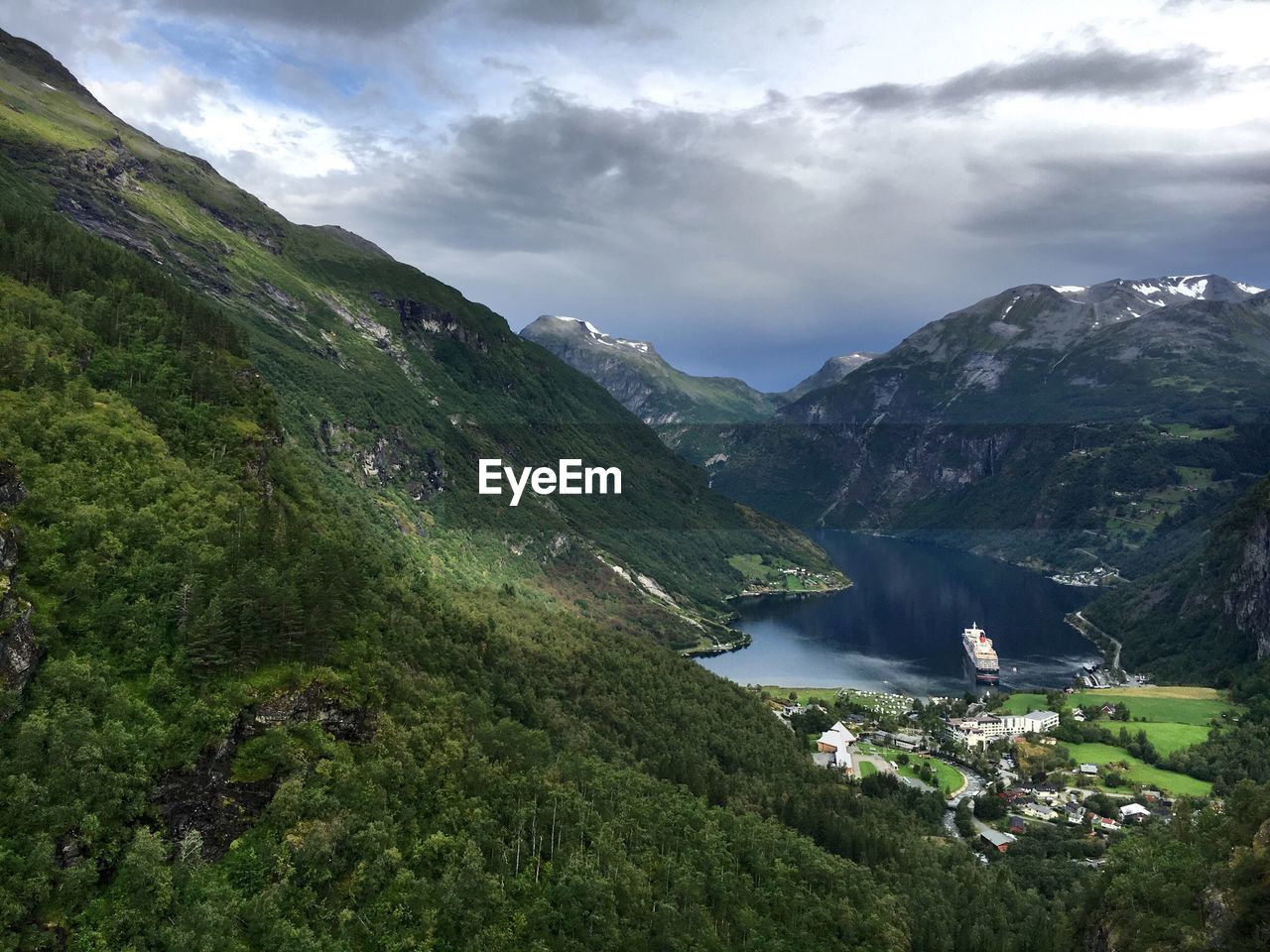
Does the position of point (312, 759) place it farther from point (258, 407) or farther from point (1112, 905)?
point (1112, 905)

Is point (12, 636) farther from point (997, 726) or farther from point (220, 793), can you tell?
point (997, 726)

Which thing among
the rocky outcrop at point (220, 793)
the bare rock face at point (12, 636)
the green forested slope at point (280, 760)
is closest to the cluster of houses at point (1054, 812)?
the green forested slope at point (280, 760)

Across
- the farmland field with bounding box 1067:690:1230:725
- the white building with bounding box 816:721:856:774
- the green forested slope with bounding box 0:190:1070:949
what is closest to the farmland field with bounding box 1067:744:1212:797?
the farmland field with bounding box 1067:690:1230:725

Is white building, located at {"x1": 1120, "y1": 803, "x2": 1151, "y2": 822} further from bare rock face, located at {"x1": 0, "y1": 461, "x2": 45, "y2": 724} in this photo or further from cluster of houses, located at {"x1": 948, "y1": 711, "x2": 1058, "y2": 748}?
bare rock face, located at {"x1": 0, "y1": 461, "x2": 45, "y2": 724}

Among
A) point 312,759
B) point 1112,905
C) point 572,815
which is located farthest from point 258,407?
point 1112,905

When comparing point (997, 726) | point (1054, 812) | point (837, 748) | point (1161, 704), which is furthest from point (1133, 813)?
point (1161, 704)

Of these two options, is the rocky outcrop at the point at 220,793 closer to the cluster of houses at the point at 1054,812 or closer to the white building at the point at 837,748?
the cluster of houses at the point at 1054,812
